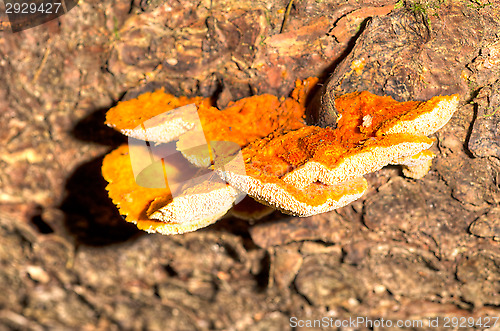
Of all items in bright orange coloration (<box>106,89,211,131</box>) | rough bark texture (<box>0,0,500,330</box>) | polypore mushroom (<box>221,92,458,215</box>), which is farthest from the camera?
rough bark texture (<box>0,0,500,330</box>)

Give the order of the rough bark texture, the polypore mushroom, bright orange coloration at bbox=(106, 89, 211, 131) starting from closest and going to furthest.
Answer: the polypore mushroom → bright orange coloration at bbox=(106, 89, 211, 131) → the rough bark texture

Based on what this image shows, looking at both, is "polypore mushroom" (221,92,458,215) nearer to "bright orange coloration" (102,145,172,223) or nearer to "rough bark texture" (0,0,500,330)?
"rough bark texture" (0,0,500,330)

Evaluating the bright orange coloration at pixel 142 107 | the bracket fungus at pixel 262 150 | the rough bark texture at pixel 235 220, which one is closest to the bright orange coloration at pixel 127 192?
the bracket fungus at pixel 262 150

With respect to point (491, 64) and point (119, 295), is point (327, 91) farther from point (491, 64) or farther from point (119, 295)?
point (119, 295)

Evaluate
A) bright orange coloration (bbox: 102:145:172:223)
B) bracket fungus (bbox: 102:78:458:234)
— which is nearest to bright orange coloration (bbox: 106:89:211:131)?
bracket fungus (bbox: 102:78:458:234)

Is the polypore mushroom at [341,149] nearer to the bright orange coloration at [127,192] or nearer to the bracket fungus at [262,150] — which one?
the bracket fungus at [262,150]

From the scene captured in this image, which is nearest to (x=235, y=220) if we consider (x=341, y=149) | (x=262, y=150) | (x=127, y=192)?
(x=127, y=192)
